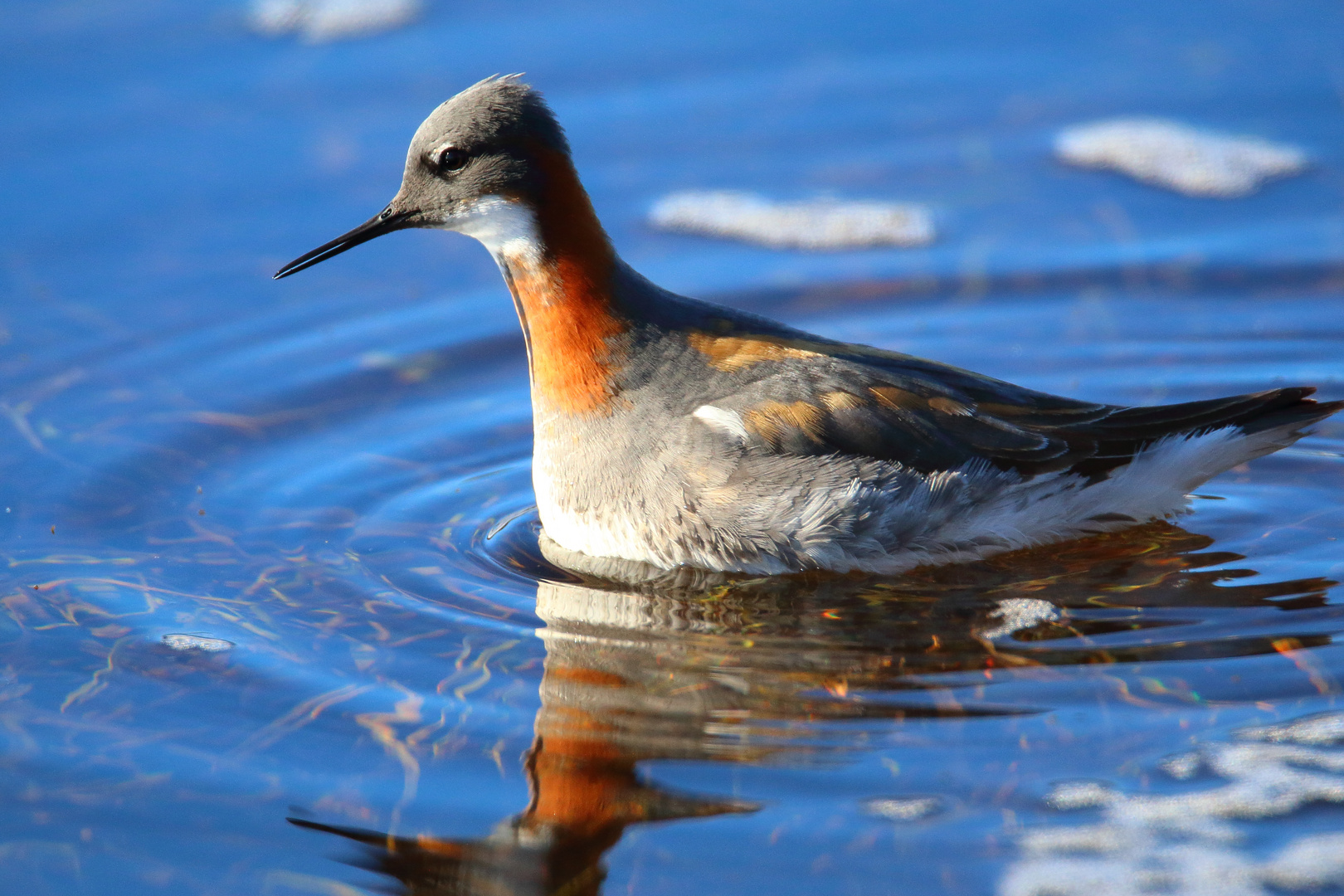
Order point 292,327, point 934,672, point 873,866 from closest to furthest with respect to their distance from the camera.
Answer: point 873,866, point 934,672, point 292,327

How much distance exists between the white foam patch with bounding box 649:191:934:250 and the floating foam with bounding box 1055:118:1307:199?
1.13 m

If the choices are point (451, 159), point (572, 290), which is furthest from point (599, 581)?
point (451, 159)

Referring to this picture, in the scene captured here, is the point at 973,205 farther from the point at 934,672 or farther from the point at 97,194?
the point at 97,194

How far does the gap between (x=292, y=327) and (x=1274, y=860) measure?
16.9 ft

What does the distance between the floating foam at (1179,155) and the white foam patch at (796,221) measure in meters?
1.13

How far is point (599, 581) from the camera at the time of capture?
17.7 feet

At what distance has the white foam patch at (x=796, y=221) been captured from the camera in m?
7.92

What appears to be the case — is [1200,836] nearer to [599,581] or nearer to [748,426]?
[748,426]

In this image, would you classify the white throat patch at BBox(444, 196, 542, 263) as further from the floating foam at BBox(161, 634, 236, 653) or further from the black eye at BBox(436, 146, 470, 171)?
the floating foam at BBox(161, 634, 236, 653)

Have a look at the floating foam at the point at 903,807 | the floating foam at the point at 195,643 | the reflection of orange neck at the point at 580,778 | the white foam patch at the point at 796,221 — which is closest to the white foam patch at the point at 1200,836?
the floating foam at the point at 903,807

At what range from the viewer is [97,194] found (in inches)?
316

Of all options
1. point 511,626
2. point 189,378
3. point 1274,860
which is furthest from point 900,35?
point 1274,860

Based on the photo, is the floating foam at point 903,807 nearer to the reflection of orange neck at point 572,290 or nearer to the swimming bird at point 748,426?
the swimming bird at point 748,426

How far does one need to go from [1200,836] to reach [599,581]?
90.6 inches
